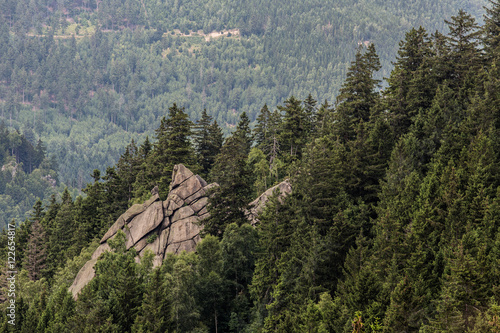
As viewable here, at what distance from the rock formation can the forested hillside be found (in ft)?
11.4

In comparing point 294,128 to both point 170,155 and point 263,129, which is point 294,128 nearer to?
point 263,129

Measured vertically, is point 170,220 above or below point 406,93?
below

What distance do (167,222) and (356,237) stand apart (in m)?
28.1

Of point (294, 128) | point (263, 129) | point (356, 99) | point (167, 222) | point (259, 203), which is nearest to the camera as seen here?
point (259, 203)

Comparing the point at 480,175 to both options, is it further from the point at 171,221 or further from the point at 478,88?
the point at 171,221

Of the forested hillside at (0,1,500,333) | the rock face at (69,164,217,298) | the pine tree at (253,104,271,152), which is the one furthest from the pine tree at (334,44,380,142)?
the pine tree at (253,104,271,152)

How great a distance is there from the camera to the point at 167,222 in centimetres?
7375

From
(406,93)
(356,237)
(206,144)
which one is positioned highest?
(406,93)

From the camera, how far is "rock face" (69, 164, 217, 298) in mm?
71562

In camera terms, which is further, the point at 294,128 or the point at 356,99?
the point at 294,128

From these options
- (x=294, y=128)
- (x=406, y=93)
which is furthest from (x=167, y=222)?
(x=406, y=93)

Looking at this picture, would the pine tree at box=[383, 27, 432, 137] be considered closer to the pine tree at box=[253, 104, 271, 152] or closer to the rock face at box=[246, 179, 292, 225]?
the rock face at box=[246, 179, 292, 225]

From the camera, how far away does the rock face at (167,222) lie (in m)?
71.6

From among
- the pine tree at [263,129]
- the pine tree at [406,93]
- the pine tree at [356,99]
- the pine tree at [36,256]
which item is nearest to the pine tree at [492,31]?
the pine tree at [406,93]
